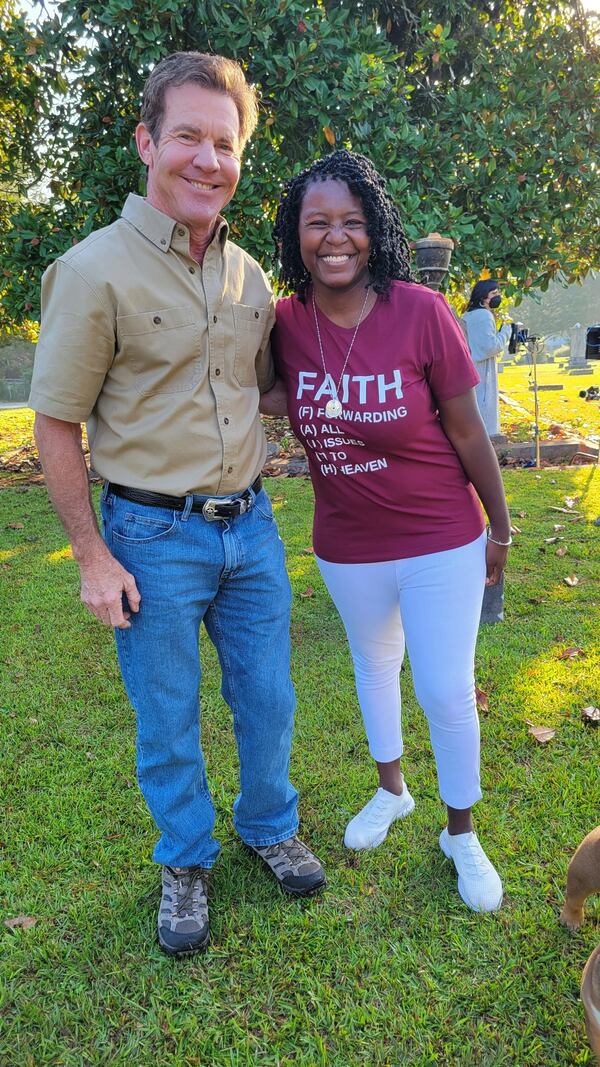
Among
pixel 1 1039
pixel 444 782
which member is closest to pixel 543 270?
pixel 444 782

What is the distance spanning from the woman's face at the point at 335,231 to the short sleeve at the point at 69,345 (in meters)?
0.68

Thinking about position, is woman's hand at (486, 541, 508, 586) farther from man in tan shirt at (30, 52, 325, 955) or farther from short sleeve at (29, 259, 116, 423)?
short sleeve at (29, 259, 116, 423)

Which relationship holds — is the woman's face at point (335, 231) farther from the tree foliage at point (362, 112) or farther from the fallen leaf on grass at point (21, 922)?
the tree foliage at point (362, 112)

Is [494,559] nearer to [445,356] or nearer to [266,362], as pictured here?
[445,356]

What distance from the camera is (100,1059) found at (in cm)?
200

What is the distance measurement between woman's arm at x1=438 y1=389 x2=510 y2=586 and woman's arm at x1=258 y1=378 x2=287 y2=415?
0.59 m

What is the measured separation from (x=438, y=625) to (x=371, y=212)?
1.30 meters

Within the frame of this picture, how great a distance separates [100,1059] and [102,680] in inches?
92.7

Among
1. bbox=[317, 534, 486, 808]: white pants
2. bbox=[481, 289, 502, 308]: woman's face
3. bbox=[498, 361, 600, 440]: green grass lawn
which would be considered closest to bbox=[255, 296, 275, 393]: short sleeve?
bbox=[317, 534, 486, 808]: white pants

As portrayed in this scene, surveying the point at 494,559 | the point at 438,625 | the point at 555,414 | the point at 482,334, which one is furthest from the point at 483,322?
the point at 555,414

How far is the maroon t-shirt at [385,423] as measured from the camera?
6.93 ft

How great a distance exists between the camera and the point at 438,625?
7.44 feet

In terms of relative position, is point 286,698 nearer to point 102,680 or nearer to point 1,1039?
point 1,1039

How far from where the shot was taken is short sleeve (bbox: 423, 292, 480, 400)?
2.09m
